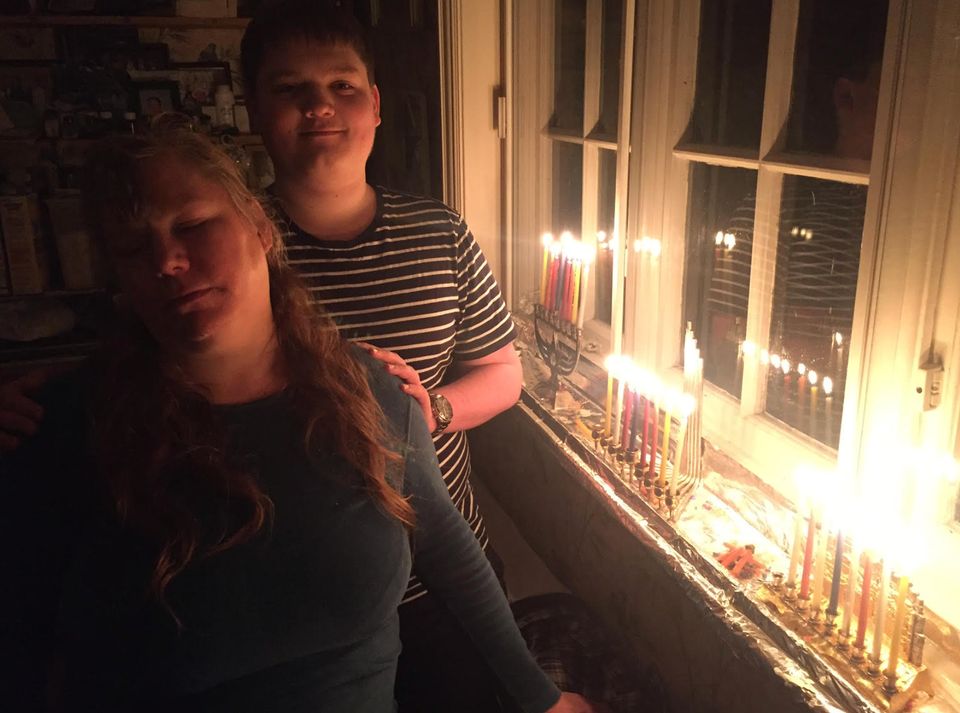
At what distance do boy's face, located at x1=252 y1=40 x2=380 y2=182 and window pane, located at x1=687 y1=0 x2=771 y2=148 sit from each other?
66 centimetres

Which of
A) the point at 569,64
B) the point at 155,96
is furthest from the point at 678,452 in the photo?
the point at 155,96

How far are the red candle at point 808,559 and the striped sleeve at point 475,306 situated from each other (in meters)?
0.63

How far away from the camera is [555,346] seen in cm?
172

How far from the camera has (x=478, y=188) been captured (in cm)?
209

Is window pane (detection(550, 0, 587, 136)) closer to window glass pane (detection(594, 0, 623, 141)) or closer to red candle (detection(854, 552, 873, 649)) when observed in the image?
window glass pane (detection(594, 0, 623, 141))

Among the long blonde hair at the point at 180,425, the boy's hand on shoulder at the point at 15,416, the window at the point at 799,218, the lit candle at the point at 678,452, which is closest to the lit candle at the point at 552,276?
the window at the point at 799,218

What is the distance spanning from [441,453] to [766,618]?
22.9 inches

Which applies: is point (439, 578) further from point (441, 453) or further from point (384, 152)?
point (384, 152)

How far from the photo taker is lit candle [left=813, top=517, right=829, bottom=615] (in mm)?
943

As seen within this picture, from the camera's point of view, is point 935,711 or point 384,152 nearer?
point 935,711

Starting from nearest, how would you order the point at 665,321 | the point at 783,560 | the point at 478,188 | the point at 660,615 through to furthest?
the point at 783,560, the point at 660,615, the point at 665,321, the point at 478,188

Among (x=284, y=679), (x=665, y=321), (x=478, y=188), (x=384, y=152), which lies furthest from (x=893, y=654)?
(x=384, y=152)

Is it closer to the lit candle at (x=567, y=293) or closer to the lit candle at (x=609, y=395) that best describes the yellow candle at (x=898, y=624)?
the lit candle at (x=609, y=395)

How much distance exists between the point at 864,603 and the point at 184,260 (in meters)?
0.87
